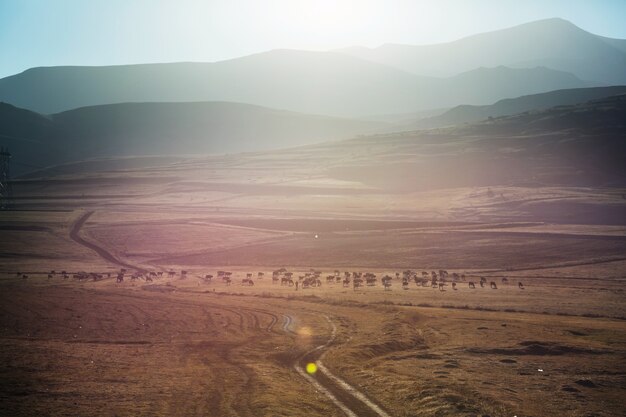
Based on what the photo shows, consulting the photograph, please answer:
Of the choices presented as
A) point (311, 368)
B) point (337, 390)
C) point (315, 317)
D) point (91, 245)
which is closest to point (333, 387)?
point (337, 390)

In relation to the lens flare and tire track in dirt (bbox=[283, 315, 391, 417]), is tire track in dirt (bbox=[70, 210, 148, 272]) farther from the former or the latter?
the lens flare

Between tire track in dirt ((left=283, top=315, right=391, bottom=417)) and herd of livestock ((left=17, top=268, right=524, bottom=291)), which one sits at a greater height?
tire track in dirt ((left=283, top=315, right=391, bottom=417))

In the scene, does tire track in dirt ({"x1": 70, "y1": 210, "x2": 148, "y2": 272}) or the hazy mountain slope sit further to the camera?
the hazy mountain slope

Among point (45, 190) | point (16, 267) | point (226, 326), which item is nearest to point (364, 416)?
point (226, 326)

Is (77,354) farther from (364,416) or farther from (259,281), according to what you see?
(259,281)

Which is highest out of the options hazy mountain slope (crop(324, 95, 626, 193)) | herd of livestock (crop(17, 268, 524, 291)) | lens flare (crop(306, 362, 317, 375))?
hazy mountain slope (crop(324, 95, 626, 193))

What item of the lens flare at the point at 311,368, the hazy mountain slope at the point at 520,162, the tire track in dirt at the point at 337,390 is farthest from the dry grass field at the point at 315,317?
the hazy mountain slope at the point at 520,162

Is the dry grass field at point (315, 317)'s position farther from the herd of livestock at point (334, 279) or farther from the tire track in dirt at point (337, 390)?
the herd of livestock at point (334, 279)

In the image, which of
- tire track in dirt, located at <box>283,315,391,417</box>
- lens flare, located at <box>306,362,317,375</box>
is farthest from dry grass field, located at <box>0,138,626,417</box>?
lens flare, located at <box>306,362,317,375</box>
